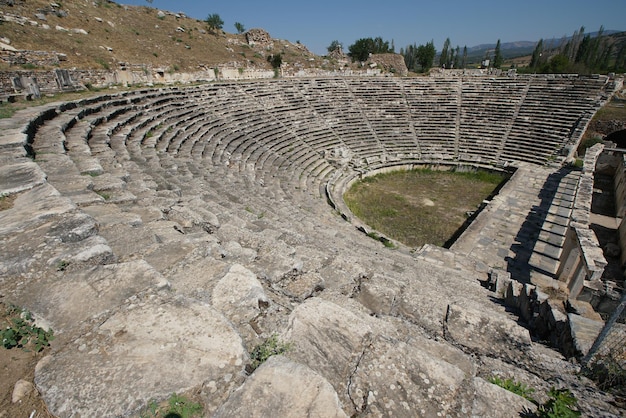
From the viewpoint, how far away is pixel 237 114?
17625mm

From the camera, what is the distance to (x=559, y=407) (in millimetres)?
2137

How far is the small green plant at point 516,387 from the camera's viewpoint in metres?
2.48

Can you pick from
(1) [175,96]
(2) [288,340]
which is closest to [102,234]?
(2) [288,340]

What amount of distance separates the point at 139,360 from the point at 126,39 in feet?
94.7

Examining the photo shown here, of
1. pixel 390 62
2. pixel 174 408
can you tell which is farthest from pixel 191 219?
pixel 390 62

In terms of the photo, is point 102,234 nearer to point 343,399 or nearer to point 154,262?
point 154,262

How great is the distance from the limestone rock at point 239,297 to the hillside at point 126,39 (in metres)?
18.1

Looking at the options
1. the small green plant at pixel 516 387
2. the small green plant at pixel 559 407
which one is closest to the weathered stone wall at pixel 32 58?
the small green plant at pixel 516 387

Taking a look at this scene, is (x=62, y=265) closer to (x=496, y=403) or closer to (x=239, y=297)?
(x=239, y=297)

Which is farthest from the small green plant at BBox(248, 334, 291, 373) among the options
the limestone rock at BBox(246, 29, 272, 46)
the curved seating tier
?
the limestone rock at BBox(246, 29, 272, 46)

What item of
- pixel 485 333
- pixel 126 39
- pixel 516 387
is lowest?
pixel 485 333

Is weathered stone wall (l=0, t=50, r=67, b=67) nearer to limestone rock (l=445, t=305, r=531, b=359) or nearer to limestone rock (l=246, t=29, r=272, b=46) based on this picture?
limestone rock (l=445, t=305, r=531, b=359)

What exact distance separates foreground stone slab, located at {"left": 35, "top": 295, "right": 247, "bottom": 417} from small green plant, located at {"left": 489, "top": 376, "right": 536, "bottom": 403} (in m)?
2.13

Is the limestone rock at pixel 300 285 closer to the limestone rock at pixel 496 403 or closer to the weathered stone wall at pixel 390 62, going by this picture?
the limestone rock at pixel 496 403
